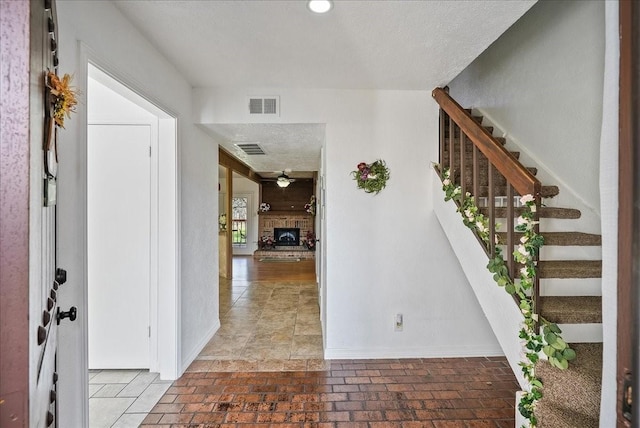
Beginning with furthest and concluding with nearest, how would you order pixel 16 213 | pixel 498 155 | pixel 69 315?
pixel 498 155 → pixel 69 315 → pixel 16 213

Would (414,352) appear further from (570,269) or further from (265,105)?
(265,105)

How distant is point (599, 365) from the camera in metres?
1.42

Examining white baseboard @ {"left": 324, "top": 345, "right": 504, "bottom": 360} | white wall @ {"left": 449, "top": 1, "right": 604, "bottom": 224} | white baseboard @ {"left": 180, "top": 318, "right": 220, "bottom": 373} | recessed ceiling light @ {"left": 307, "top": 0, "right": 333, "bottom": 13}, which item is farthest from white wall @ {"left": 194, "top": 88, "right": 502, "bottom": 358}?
white baseboard @ {"left": 180, "top": 318, "right": 220, "bottom": 373}

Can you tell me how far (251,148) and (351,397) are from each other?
3.04 m

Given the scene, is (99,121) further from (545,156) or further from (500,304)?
(545,156)

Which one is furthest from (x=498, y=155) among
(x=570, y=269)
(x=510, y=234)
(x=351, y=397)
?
(x=351, y=397)

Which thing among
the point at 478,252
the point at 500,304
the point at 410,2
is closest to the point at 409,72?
the point at 410,2

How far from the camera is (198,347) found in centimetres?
287

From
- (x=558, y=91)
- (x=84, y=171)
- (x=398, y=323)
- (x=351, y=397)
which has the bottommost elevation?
(x=351, y=397)

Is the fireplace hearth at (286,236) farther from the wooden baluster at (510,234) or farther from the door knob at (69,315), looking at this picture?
the door knob at (69,315)

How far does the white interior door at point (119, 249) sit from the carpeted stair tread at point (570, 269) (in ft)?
9.41

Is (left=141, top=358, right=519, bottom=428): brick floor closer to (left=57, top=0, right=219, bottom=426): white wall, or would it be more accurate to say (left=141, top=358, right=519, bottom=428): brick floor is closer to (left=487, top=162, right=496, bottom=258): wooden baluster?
(left=57, top=0, right=219, bottom=426): white wall

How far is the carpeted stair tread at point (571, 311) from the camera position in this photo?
154cm

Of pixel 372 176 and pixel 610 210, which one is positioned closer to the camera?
pixel 610 210
